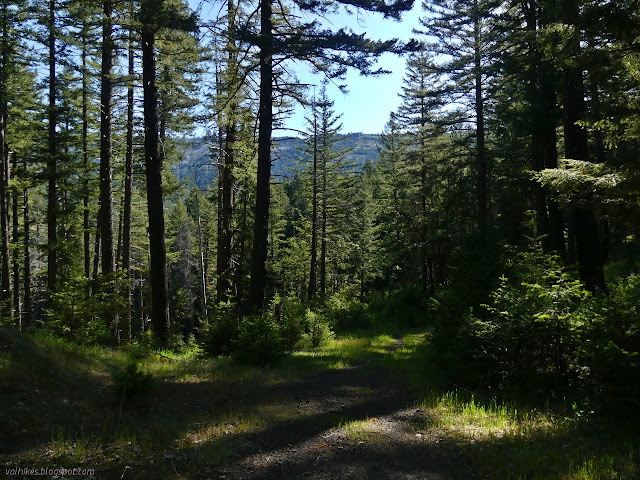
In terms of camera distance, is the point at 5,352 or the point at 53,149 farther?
the point at 53,149

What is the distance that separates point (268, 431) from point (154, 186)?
26.1 feet

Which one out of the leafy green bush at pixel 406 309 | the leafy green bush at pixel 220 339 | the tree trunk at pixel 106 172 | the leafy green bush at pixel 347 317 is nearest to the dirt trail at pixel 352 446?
the leafy green bush at pixel 220 339

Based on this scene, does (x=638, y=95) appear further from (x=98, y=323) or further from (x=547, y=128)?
(x=98, y=323)

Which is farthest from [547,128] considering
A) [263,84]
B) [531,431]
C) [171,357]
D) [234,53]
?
[171,357]

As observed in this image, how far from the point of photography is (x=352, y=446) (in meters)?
4.41

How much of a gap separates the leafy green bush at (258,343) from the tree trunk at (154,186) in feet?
10.2

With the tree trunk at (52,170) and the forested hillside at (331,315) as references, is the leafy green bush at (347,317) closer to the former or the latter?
the forested hillside at (331,315)

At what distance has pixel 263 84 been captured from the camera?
10.3 m

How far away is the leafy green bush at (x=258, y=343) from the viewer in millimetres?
8492

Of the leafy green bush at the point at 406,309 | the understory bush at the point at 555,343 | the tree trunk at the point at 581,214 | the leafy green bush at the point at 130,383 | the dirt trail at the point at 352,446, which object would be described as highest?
the tree trunk at the point at 581,214

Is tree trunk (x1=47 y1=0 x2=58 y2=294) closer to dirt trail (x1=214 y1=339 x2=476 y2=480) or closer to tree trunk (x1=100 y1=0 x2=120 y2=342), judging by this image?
tree trunk (x1=100 y1=0 x2=120 y2=342)

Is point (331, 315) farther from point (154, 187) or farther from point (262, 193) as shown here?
point (154, 187)

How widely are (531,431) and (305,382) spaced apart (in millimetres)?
4019

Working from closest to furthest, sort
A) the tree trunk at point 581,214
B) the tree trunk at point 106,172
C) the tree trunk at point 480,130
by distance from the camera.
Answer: the tree trunk at point 581,214, the tree trunk at point 106,172, the tree trunk at point 480,130
